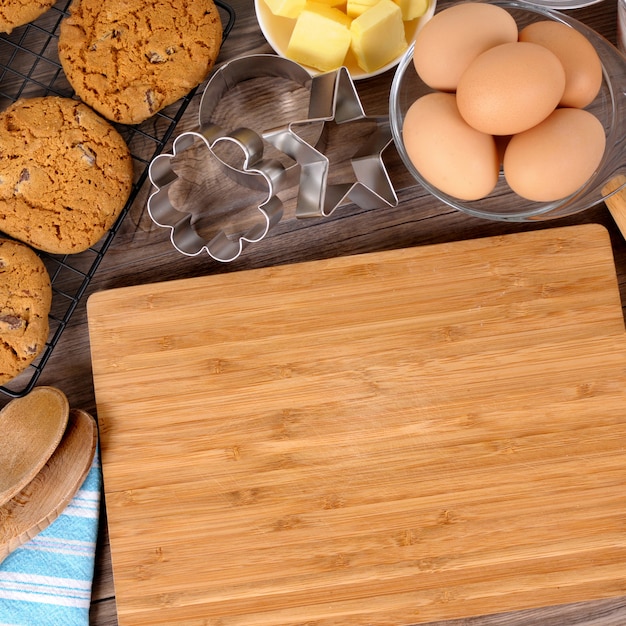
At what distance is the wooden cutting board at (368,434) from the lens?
1.04 metres

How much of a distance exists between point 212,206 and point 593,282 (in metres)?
0.59

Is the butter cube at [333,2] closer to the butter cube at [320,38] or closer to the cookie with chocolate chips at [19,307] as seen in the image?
the butter cube at [320,38]

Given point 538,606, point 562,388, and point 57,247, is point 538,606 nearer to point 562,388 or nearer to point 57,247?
point 562,388

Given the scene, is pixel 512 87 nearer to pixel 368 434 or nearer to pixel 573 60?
pixel 573 60

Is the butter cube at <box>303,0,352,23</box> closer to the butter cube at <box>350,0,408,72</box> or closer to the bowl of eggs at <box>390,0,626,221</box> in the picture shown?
the butter cube at <box>350,0,408,72</box>

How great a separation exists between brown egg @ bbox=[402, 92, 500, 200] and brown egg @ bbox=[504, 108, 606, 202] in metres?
0.03

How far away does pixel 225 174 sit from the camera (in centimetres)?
111

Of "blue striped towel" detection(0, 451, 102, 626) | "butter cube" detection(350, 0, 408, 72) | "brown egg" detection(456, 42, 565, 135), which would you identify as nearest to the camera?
"brown egg" detection(456, 42, 565, 135)

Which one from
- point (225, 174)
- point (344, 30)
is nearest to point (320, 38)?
point (344, 30)

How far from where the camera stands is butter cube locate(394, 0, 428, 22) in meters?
0.98

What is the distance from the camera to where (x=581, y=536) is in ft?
3.41

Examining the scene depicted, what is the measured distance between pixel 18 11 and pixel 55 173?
0.78ft

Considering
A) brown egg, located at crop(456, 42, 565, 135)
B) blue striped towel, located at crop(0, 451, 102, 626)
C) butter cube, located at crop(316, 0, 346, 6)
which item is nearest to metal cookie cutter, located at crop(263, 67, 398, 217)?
butter cube, located at crop(316, 0, 346, 6)

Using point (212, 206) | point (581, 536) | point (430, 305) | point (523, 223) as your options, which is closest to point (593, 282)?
point (523, 223)
